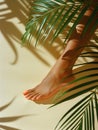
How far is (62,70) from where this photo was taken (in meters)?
1.15

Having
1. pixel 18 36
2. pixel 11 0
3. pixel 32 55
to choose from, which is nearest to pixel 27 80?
pixel 32 55

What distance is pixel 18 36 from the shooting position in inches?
53.8

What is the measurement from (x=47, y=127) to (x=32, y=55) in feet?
1.49

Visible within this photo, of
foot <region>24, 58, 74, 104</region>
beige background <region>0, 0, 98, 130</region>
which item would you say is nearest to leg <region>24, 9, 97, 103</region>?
foot <region>24, 58, 74, 104</region>

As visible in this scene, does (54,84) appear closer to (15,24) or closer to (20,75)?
(20,75)

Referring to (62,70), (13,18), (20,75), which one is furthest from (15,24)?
(62,70)

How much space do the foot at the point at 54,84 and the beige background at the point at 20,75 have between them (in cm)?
16

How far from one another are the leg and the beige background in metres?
0.16

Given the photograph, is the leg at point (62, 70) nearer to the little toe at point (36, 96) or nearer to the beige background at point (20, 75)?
the little toe at point (36, 96)

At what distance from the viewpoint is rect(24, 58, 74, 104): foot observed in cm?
115

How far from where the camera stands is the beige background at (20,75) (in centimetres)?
136

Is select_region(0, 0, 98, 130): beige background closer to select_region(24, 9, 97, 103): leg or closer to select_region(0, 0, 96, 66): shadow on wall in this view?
select_region(0, 0, 96, 66): shadow on wall

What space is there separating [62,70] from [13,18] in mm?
467

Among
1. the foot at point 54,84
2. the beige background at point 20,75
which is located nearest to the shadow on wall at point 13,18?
the beige background at point 20,75
